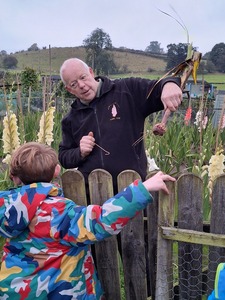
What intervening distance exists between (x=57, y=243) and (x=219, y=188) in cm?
77

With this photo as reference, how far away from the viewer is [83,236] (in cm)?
164

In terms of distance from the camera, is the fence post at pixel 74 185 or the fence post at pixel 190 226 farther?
the fence post at pixel 74 185

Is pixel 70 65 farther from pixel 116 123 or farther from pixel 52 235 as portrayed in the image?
pixel 52 235

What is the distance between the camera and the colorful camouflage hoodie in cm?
160

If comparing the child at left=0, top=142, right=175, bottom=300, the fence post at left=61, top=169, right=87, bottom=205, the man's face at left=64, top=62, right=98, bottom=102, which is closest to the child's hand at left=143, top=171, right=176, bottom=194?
the child at left=0, top=142, right=175, bottom=300

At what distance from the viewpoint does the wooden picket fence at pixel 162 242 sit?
1.87 meters

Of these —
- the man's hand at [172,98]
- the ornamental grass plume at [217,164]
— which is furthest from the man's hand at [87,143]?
the ornamental grass plume at [217,164]

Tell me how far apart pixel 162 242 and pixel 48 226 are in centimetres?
60

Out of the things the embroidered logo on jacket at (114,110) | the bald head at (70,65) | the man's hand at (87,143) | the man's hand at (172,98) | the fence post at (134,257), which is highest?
the bald head at (70,65)

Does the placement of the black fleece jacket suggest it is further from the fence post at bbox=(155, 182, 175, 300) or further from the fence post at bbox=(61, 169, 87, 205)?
the fence post at bbox=(155, 182, 175, 300)

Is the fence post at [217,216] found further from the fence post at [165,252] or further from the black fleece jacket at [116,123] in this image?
the black fleece jacket at [116,123]

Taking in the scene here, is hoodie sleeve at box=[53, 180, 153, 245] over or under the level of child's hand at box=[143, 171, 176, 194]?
under

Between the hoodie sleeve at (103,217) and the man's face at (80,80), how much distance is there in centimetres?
88

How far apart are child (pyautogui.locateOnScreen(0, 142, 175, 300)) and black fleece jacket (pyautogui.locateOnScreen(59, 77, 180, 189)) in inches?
24.3
